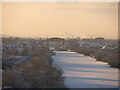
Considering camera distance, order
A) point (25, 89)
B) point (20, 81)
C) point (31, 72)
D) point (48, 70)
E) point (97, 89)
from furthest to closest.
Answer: point (48, 70) < point (31, 72) < point (97, 89) < point (20, 81) < point (25, 89)

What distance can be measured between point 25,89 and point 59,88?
1.43m

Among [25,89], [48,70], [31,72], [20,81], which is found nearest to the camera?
[25,89]

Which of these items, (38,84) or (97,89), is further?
(97,89)

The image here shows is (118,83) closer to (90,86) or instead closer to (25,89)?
(90,86)

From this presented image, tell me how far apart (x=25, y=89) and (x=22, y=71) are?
127 inches

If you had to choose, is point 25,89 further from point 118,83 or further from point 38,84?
point 118,83

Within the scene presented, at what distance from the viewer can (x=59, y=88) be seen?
11.9m

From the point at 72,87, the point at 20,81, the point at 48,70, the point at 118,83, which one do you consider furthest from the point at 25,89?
the point at 118,83

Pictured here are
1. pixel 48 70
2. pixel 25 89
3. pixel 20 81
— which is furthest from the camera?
pixel 48 70

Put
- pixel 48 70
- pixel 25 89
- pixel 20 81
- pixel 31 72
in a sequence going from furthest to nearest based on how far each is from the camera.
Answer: pixel 48 70 → pixel 31 72 → pixel 20 81 → pixel 25 89

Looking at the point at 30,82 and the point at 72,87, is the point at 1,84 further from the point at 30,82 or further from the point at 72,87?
the point at 72,87

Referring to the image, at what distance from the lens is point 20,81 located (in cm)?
1184

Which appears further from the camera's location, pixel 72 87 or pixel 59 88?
pixel 72 87

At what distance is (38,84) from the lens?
11859 mm
